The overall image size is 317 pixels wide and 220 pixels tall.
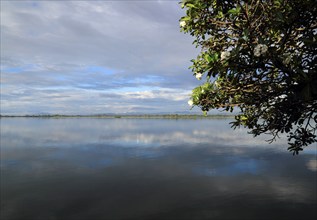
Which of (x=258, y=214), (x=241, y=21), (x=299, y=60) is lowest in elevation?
(x=258, y=214)

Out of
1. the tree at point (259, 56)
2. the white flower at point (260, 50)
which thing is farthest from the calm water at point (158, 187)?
the white flower at point (260, 50)

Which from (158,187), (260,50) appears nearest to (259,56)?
(260,50)

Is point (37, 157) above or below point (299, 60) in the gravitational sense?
below

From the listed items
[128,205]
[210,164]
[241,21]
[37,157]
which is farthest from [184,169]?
[241,21]

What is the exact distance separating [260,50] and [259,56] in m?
0.20

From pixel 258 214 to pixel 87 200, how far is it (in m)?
9.71

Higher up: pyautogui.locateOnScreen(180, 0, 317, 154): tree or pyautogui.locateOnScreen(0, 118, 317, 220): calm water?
pyautogui.locateOnScreen(180, 0, 317, 154): tree

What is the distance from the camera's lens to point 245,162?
1067 inches

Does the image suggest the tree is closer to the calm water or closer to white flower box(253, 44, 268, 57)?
white flower box(253, 44, 268, 57)

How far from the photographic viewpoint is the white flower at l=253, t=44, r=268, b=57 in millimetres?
4859

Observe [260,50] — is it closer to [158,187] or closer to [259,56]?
[259,56]

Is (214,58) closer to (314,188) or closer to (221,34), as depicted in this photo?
(221,34)

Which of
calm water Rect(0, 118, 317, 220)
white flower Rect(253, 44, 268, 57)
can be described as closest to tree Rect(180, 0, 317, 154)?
white flower Rect(253, 44, 268, 57)

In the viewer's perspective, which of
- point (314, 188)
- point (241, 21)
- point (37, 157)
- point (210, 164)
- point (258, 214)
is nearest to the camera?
point (241, 21)
